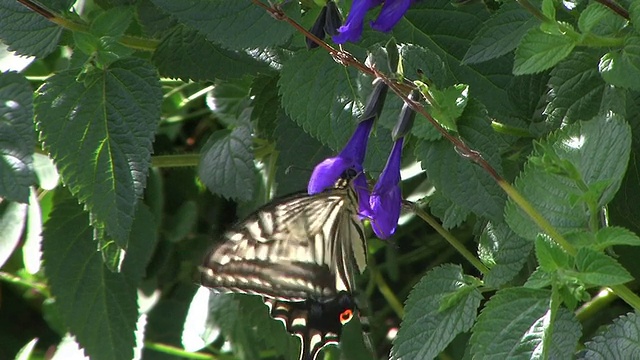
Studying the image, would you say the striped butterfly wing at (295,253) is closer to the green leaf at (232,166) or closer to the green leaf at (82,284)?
the green leaf at (232,166)

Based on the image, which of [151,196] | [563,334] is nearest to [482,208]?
[563,334]

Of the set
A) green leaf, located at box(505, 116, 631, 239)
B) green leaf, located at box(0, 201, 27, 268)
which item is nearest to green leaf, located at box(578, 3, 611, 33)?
green leaf, located at box(505, 116, 631, 239)

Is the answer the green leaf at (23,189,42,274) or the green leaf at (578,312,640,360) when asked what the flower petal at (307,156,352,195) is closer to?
the green leaf at (578,312,640,360)

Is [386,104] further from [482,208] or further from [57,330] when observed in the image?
[57,330]

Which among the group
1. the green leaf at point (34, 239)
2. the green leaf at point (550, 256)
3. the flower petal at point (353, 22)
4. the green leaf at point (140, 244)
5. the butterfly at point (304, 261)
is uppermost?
the flower petal at point (353, 22)

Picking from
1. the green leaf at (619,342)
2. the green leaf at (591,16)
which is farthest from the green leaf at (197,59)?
the green leaf at (619,342)

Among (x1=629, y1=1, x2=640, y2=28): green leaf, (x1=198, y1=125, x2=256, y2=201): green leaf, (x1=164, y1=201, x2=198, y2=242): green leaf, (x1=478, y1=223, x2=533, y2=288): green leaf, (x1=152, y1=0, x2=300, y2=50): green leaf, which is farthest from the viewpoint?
(x1=164, y1=201, x2=198, y2=242): green leaf

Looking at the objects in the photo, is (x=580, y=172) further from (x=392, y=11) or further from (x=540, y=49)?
(x=392, y=11)
